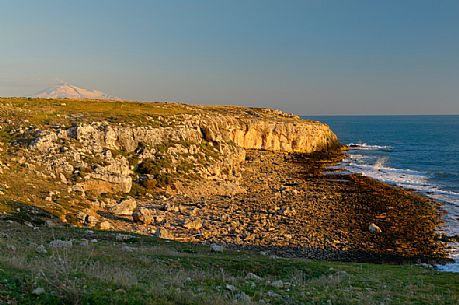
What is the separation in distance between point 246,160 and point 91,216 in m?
48.9

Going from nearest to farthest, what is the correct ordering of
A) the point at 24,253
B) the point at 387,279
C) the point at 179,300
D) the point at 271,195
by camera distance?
the point at 179,300
the point at 24,253
the point at 387,279
the point at 271,195

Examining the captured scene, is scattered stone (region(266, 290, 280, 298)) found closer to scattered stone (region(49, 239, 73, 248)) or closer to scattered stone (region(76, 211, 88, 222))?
scattered stone (region(49, 239, 73, 248))

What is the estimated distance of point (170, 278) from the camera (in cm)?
1280

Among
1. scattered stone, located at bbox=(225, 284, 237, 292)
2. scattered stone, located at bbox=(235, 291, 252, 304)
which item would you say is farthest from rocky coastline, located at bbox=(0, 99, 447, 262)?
scattered stone, located at bbox=(235, 291, 252, 304)

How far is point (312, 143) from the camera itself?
101250mm

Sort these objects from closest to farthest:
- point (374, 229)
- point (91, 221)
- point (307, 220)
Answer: point (91, 221) → point (374, 229) → point (307, 220)

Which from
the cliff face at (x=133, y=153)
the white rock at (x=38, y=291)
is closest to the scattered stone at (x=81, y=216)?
the cliff face at (x=133, y=153)

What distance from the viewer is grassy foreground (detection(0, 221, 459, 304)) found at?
30.9ft

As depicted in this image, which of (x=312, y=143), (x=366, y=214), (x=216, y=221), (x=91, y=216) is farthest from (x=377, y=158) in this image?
(x=91, y=216)

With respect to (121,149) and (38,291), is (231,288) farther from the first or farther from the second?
(121,149)

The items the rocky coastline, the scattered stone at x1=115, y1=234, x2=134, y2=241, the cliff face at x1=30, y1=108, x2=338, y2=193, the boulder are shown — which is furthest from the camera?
the cliff face at x1=30, y1=108, x2=338, y2=193

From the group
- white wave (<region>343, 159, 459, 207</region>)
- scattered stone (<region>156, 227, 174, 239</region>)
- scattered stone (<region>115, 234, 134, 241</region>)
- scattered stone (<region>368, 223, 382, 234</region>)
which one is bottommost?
scattered stone (<region>368, 223, 382, 234</region>)

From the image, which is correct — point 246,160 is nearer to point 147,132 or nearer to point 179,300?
point 147,132

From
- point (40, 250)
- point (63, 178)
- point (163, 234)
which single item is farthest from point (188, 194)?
point (40, 250)
